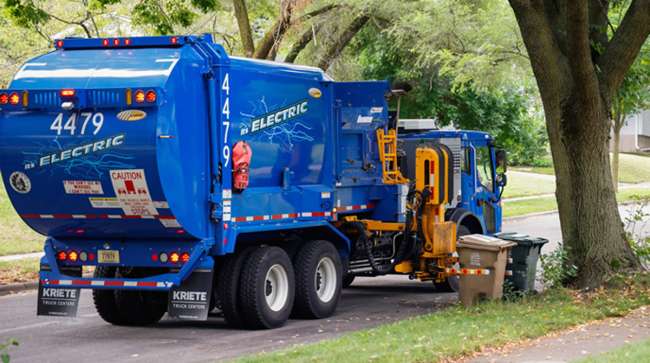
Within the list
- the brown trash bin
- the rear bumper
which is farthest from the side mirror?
the rear bumper

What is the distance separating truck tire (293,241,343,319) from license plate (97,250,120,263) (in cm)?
233

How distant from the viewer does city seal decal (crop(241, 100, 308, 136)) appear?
42.6 feet

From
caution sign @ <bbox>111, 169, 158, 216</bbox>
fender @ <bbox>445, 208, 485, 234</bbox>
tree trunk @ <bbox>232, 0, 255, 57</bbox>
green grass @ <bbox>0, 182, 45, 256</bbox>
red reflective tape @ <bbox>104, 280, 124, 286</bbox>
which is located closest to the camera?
caution sign @ <bbox>111, 169, 158, 216</bbox>

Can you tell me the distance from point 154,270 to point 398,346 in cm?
357

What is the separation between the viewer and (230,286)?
505 inches

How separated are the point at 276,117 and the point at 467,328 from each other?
3.55 metres

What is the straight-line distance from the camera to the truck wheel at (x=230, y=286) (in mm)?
12852

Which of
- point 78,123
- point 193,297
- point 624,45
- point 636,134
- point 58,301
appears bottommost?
point 58,301

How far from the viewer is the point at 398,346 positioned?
10.5 metres

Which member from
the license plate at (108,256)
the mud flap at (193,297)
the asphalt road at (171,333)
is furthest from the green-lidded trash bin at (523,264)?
the license plate at (108,256)

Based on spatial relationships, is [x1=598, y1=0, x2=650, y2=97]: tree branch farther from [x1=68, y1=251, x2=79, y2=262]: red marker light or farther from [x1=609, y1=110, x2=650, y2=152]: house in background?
[x1=609, y1=110, x2=650, y2=152]: house in background

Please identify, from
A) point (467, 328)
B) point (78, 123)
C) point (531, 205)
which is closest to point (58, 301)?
point (78, 123)

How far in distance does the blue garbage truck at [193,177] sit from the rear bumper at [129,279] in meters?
0.02

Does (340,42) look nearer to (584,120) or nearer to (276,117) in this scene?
(584,120)
